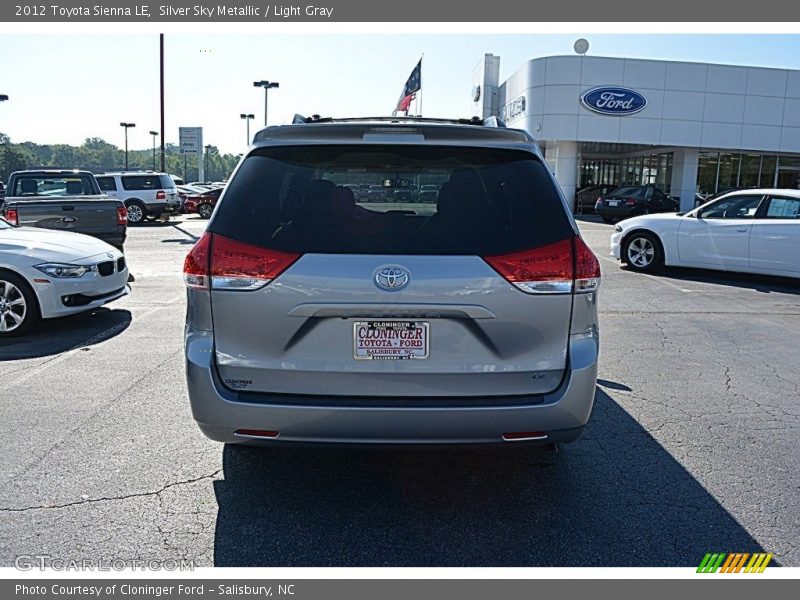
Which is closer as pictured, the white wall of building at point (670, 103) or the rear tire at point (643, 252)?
the rear tire at point (643, 252)

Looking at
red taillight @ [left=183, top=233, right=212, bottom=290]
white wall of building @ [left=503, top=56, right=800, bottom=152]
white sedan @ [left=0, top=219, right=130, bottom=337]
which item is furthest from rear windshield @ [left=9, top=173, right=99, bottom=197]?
white wall of building @ [left=503, top=56, right=800, bottom=152]

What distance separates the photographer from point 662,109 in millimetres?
32438

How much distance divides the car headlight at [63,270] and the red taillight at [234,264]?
16.0ft

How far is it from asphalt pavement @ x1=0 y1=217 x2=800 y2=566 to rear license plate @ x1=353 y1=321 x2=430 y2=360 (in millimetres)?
457

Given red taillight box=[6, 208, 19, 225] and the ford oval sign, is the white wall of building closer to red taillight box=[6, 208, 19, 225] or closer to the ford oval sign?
the ford oval sign

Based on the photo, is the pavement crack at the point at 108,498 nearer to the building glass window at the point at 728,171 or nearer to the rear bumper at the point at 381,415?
the rear bumper at the point at 381,415

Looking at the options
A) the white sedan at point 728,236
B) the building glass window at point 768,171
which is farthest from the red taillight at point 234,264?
the building glass window at point 768,171

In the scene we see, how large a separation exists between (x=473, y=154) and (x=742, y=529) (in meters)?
2.23

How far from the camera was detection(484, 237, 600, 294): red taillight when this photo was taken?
3.16m

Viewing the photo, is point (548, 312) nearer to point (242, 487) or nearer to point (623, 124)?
point (242, 487)

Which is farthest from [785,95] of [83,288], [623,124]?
[83,288]

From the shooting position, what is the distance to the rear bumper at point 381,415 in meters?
3.14

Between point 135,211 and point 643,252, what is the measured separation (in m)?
19.2

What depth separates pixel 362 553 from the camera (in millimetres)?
3168
